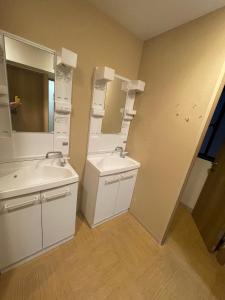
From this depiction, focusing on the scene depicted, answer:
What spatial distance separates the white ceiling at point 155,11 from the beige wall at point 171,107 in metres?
0.08

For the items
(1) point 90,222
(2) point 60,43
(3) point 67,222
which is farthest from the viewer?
(1) point 90,222

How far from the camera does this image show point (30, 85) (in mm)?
1304

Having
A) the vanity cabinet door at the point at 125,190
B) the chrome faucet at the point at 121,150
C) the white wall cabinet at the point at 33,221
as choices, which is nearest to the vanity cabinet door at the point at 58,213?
the white wall cabinet at the point at 33,221

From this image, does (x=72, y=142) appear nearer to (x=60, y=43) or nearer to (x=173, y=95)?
(x=60, y=43)

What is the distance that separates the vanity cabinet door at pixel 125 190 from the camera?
72.4 inches

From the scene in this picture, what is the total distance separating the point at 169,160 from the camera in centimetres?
157

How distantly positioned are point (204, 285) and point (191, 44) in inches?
93.7

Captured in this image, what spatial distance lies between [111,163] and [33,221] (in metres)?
1.11

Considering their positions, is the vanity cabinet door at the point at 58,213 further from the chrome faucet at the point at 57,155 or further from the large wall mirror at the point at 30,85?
the large wall mirror at the point at 30,85

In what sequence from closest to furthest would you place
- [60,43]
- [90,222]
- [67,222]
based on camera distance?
[60,43], [67,222], [90,222]

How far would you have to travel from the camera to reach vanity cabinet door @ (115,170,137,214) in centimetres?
184

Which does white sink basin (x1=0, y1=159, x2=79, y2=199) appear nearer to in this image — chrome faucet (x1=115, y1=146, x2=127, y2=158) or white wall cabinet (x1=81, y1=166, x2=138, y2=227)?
white wall cabinet (x1=81, y1=166, x2=138, y2=227)

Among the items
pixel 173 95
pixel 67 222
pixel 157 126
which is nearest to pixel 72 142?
pixel 67 222

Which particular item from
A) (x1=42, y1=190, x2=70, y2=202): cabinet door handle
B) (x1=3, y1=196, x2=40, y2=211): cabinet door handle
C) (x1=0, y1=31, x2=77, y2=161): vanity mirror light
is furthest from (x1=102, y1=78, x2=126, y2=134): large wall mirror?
(x1=3, y1=196, x2=40, y2=211): cabinet door handle
